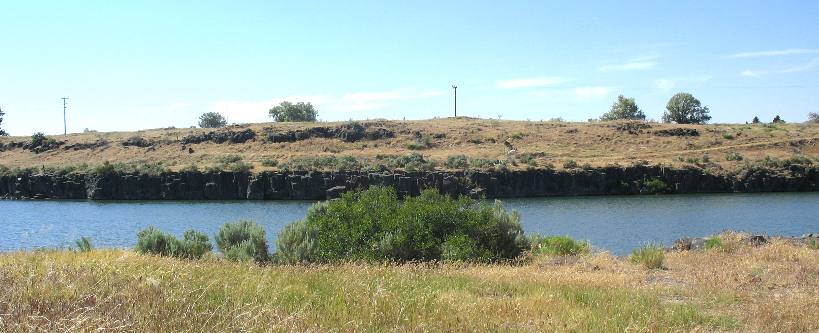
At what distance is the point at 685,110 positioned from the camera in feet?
404

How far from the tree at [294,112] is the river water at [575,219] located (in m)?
77.7

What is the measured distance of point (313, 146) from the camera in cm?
7819

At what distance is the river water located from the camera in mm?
28172

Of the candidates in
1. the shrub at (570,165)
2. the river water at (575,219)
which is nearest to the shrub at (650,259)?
the river water at (575,219)

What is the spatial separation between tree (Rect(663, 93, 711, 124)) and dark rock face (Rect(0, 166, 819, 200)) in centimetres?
6107

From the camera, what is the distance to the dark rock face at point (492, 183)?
60.5 metres

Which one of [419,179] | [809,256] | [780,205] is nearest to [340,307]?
[809,256]

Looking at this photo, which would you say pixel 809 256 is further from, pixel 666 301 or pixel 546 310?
pixel 546 310

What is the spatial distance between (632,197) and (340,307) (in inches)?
2133

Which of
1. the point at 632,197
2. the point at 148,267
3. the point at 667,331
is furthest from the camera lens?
the point at 632,197

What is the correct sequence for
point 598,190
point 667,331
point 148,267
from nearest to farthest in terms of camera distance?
point 667,331
point 148,267
point 598,190

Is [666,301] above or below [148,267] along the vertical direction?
below

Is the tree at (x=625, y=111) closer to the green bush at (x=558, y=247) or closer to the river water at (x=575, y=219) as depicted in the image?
the river water at (x=575, y=219)

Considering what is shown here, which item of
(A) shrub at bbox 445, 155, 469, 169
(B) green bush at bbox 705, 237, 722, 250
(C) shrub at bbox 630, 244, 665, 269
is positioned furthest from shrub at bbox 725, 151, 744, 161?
(C) shrub at bbox 630, 244, 665, 269
